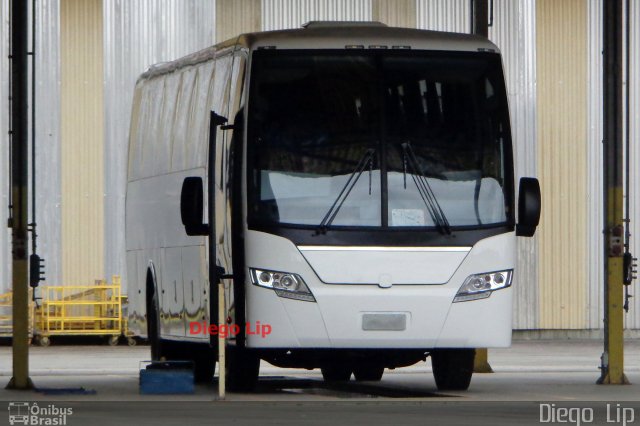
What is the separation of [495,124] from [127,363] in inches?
454

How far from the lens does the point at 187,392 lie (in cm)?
1717

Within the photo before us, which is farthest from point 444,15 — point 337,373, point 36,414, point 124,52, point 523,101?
point 36,414

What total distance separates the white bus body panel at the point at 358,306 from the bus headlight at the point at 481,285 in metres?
0.05

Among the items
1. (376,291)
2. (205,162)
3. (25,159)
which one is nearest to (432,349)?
(376,291)

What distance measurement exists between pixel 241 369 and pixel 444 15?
18293 millimetres

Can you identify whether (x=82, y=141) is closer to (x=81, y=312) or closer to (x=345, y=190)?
(x=81, y=312)

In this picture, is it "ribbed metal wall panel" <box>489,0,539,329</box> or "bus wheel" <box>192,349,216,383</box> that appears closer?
"bus wheel" <box>192,349,216,383</box>

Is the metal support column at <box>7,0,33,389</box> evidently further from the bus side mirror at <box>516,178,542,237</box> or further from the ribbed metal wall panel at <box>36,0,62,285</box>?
the ribbed metal wall panel at <box>36,0,62,285</box>

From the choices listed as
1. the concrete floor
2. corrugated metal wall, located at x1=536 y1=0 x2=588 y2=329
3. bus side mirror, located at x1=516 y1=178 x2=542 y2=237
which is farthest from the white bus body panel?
corrugated metal wall, located at x1=536 y1=0 x2=588 y2=329

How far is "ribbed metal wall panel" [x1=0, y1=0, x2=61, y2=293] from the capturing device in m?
32.7

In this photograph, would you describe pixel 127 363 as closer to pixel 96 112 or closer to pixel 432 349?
pixel 96 112

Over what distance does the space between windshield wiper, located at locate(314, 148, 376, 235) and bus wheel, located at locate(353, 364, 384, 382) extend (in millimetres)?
4602

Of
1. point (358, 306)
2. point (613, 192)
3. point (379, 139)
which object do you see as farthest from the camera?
point (613, 192)

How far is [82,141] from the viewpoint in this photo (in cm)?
3319
